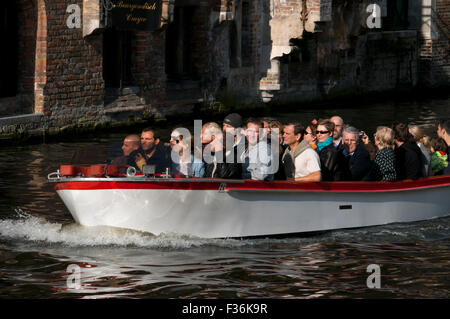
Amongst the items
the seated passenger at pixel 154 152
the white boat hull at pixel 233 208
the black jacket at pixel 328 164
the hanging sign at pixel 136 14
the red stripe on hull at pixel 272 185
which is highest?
the hanging sign at pixel 136 14

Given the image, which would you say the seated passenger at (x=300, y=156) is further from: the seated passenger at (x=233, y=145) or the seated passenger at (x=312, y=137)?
the seated passenger at (x=312, y=137)

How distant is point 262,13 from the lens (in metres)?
22.2

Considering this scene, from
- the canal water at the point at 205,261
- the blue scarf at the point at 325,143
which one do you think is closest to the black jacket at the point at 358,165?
the blue scarf at the point at 325,143

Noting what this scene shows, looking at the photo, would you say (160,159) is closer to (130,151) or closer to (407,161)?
(130,151)

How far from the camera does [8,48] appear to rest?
17.0 meters

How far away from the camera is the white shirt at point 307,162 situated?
10.1 metres

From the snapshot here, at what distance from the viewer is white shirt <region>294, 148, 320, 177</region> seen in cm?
1012

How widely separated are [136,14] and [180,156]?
924 centimetres

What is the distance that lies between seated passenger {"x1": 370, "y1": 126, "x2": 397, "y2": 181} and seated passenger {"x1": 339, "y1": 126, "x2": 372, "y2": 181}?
0.40 ft

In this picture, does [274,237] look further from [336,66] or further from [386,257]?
[336,66]

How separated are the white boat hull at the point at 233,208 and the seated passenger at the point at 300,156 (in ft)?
0.57

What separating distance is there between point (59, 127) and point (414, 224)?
7.79 metres

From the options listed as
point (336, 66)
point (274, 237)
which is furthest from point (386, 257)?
point (336, 66)

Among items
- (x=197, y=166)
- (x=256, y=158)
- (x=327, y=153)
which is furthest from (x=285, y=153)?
(x=197, y=166)
